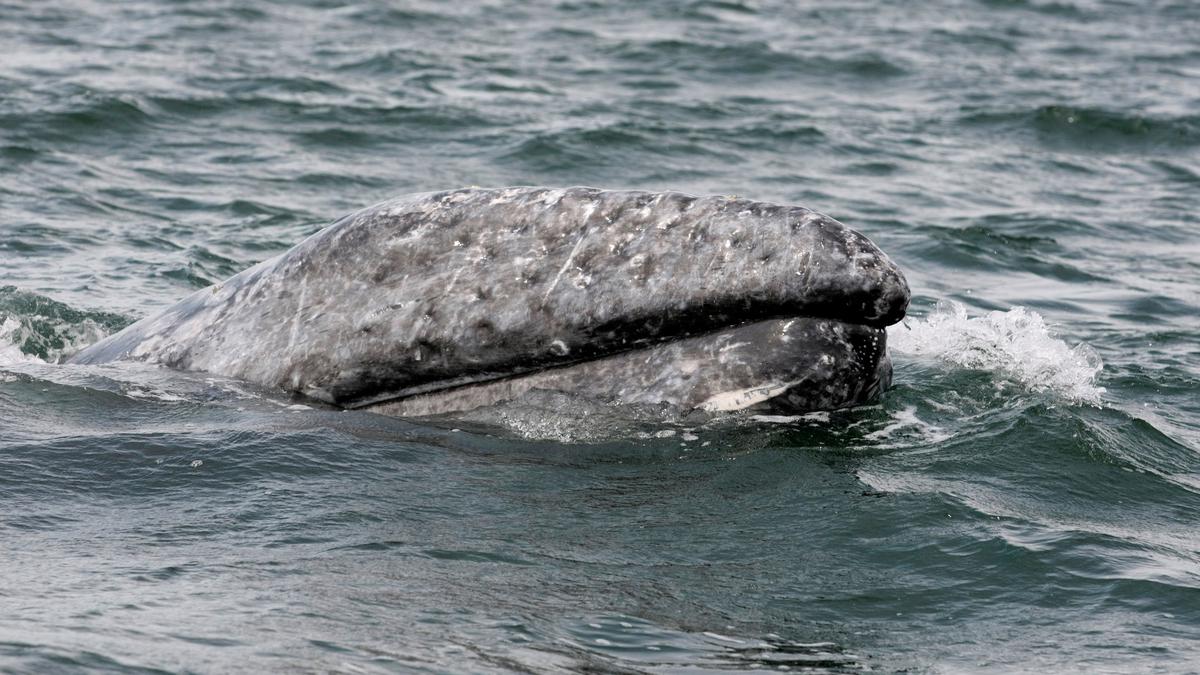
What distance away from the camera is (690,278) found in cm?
759

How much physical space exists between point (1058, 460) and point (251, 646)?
440 centimetres

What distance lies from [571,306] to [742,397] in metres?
Result: 0.94

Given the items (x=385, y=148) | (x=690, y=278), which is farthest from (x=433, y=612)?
(x=385, y=148)

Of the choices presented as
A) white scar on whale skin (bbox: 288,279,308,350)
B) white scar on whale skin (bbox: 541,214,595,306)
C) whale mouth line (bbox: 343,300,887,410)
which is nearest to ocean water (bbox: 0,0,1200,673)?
whale mouth line (bbox: 343,300,887,410)

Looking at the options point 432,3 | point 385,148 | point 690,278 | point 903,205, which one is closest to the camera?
point 690,278

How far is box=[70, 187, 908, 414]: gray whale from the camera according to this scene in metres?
7.48

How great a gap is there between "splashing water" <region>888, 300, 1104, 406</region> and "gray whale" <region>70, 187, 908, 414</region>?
5.70 feet

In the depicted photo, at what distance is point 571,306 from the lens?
771 centimetres

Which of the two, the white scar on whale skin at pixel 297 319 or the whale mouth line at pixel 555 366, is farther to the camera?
the white scar on whale skin at pixel 297 319

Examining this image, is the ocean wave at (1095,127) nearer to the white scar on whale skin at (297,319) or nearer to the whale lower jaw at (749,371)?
the whale lower jaw at (749,371)

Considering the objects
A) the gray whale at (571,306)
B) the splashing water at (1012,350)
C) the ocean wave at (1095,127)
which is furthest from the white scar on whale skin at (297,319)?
the ocean wave at (1095,127)

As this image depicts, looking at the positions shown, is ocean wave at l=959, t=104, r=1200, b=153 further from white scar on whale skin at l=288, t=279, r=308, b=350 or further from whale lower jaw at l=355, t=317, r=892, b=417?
white scar on whale skin at l=288, t=279, r=308, b=350

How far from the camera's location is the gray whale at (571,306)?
24.6 ft

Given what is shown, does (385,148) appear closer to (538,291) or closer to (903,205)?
(903,205)
